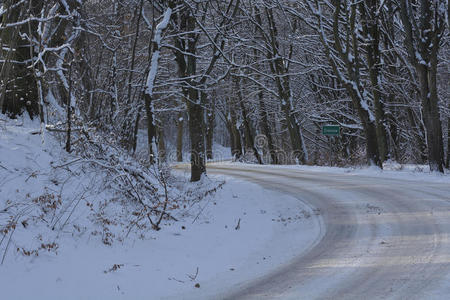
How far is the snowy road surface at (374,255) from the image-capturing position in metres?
4.40

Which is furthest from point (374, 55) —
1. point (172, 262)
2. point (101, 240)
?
point (101, 240)

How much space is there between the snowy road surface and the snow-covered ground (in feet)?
1.26

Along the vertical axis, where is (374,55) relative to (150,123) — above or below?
above

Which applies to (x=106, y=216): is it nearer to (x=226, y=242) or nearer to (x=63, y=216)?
(x=63, y=216)

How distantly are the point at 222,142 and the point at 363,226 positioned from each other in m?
76.6

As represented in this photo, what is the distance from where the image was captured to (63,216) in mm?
6578

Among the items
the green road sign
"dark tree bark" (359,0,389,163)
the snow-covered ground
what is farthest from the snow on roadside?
"dark tree bark" (359,0,389,163)

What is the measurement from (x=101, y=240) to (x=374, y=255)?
3.94 metres

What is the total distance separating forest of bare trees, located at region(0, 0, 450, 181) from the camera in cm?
1027

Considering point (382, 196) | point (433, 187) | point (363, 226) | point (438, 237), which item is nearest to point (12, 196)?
point (363, 226)

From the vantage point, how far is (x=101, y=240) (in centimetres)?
617

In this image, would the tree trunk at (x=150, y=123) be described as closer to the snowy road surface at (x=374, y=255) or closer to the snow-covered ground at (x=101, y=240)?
the snow-covered ground at (x=101, y=240)

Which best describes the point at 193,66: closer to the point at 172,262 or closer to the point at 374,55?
the point at 374,55

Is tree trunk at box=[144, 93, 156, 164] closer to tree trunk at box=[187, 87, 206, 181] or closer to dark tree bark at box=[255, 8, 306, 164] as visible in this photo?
tree trunk at box=[187, 87, 206, 181]
